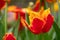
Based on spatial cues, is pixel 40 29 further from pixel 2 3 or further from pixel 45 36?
pixel 2 3

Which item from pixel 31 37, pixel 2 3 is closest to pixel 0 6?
pixel 2 3

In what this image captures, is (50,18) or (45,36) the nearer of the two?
(50,18)

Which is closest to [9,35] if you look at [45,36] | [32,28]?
[32,28]

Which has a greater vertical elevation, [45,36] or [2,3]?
[2,3]

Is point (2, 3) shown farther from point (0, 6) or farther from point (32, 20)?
point (32, 20)

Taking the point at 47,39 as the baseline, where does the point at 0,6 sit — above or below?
above

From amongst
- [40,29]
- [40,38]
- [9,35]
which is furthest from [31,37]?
[9,35]

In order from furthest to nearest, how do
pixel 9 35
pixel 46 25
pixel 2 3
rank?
pixel 2 3
pixel 46 25
pixel 9 35

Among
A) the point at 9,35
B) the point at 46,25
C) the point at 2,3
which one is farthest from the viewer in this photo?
the point at 2,3

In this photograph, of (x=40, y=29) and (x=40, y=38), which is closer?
(x=40, y=29)
